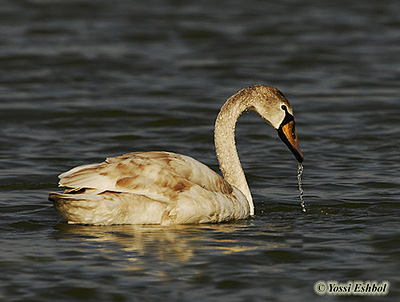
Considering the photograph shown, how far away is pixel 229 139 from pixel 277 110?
657mm

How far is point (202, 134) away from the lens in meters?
14.8

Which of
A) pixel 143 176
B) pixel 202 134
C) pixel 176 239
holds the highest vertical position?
pixel 143 176

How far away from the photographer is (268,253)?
8078 millimetres

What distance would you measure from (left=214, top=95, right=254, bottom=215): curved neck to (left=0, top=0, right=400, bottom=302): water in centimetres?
55

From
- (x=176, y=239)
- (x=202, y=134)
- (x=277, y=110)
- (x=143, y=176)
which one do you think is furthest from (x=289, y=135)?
(x=202, y=134)

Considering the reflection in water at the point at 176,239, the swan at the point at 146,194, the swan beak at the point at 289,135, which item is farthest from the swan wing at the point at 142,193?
the swan beak at the point at 289,135

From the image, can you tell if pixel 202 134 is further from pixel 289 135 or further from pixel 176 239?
pixel 176 239

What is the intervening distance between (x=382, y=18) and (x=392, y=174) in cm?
1419

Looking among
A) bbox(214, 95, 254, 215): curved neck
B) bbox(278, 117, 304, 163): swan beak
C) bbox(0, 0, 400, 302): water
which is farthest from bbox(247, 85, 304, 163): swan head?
bbox(0, 0, 400, 302): water

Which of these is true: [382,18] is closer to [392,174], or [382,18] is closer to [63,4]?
[63,4]

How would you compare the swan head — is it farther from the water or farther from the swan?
the swan

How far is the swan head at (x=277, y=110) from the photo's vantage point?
10.1 meters

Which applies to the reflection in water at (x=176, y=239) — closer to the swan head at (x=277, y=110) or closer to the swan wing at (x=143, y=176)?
the swan wing at (x=143, y=176)

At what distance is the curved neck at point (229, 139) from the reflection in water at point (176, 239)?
1117 millimetres
